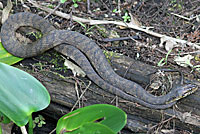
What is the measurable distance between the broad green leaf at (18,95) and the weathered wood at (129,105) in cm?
116

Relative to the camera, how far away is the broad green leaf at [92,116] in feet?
10.3

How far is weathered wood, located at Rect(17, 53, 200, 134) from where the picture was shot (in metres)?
4.17

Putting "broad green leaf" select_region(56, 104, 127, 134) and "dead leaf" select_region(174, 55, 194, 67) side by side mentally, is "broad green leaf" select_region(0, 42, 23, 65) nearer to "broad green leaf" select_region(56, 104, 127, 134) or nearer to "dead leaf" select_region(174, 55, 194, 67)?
"broad green leaf" select_region(56, 104, 127, 134)

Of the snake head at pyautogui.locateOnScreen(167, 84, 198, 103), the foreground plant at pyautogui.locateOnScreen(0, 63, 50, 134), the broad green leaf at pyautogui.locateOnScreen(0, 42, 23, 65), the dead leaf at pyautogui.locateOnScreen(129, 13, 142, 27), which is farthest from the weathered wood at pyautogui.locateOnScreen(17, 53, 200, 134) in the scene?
the dead leaf at pyautogui.locateOnScreen(129, 13, 142, 27)

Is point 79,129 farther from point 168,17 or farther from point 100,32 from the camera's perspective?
point 168,17

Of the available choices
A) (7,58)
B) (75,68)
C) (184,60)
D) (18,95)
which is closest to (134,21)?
(184,60)

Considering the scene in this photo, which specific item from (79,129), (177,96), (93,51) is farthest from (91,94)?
(177,96)

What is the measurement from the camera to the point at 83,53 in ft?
16.6

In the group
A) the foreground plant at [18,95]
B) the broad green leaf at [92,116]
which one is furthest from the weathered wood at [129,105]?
the foreground plant at [18,95]

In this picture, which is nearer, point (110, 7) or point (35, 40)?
point (35, 40)

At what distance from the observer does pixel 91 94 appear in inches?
173

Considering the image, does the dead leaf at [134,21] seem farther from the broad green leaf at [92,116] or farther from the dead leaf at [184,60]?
the broad green leaf at [92,116]

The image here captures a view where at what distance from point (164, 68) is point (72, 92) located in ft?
6.48

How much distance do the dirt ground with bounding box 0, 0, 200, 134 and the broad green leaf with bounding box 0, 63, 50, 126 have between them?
2.31m
